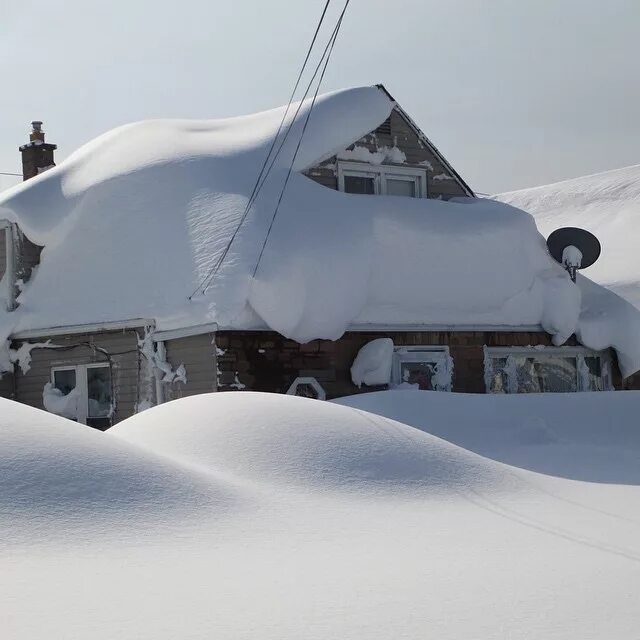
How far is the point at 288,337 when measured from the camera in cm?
1563

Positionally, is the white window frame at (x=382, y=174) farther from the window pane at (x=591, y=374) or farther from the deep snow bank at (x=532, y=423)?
the deep snow bank at (x=532, y=423)

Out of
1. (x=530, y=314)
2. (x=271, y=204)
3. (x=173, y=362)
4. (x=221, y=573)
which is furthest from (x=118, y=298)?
(x=221, y=573)

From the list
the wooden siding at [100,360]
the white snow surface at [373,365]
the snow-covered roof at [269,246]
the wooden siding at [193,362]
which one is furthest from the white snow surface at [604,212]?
the wooden siding at [100,360]

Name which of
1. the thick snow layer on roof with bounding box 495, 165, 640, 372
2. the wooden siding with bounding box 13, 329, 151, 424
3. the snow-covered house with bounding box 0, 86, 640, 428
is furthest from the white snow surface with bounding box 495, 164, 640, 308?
the wooden siding with bounding box 13, 329, 151, 424

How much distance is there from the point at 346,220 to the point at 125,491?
9.66 meters

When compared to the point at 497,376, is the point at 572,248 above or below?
above

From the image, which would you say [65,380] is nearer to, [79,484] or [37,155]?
[37,155]

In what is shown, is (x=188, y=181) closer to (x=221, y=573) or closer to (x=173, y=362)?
(x=173, y=362)

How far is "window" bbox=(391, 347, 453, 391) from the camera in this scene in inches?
677

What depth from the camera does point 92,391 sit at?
17.4m

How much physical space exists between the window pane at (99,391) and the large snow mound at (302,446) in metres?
6.50

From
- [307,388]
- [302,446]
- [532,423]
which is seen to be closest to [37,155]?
[307,388]

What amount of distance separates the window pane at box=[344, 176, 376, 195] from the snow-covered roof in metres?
0.66

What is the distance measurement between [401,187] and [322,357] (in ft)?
14.0
